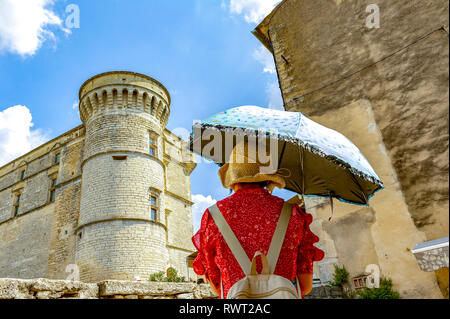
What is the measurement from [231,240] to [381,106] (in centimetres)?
242

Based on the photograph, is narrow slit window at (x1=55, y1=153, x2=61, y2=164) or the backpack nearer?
the backpack

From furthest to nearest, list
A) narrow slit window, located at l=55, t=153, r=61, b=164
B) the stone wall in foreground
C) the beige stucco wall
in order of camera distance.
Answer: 1. narrow slit window, located at l=55, t=153, r=61, b=164
2. the stone wall in foreground
3. the beige stucco wall

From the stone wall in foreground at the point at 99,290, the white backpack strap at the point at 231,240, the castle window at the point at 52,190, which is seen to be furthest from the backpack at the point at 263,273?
the castle window at the point at 52,190

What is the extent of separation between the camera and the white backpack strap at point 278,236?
5.92ft

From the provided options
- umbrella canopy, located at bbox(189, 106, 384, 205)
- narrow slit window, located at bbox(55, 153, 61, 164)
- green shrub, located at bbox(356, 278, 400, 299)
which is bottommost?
green shrub, located at bbox(356, 278, 400, 299)

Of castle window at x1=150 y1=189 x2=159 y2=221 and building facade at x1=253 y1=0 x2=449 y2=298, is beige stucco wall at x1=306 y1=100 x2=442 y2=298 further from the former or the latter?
castle window at x1=150 y1=189 x2=159 y2=221

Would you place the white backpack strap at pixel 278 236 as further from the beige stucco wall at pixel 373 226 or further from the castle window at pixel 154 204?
the castle window at pixel 154 204

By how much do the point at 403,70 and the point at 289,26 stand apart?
→ 2973 mm

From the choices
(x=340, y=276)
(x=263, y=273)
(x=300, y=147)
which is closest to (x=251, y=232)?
(x=263, y=273)

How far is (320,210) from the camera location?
427cm

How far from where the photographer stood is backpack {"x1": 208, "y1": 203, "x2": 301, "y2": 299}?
5.37 feet

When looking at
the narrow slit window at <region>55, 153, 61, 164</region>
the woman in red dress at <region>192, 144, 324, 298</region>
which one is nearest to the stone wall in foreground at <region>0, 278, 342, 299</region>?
the woman in red dress at <region>192, 144, 324, 298</region>
